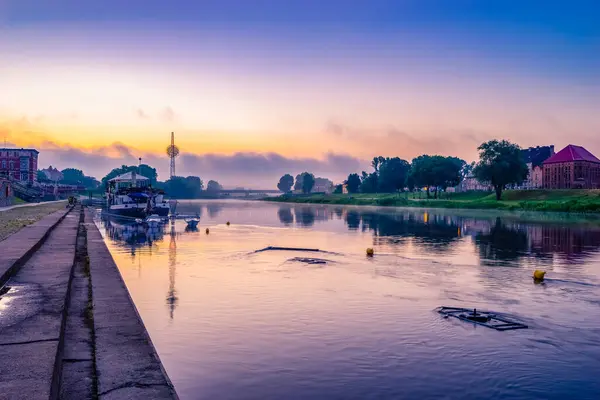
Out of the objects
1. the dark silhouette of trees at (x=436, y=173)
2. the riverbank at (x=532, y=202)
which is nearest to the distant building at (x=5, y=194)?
the riverbank at (x=532, y=202)

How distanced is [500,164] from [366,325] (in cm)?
11276

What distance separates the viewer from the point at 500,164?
119 m

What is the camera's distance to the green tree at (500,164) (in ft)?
394

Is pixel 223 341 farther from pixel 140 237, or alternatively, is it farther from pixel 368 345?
pixel 140 237

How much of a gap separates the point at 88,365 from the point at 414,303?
12222 millimetres

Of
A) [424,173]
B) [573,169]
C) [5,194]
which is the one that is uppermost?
[573,169]

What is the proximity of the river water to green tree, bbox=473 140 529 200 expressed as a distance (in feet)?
304

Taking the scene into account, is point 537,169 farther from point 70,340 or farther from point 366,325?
point 70,340

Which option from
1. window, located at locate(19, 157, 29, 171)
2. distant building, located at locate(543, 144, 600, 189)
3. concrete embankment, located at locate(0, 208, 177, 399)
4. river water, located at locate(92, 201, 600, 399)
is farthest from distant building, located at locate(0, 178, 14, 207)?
distant building, located at locate(543, 144, 600, 189)

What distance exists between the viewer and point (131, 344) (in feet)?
37.9

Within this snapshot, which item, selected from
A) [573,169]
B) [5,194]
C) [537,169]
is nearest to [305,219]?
[5,194]

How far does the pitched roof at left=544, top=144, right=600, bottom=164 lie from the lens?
516 feet

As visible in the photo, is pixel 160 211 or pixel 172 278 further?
pixel 160 211

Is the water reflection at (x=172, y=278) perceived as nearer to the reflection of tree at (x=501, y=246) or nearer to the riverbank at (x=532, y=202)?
the reflection of tree at (x=501, y=246)
